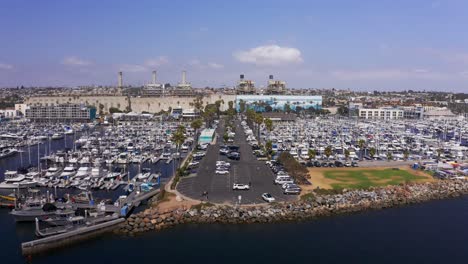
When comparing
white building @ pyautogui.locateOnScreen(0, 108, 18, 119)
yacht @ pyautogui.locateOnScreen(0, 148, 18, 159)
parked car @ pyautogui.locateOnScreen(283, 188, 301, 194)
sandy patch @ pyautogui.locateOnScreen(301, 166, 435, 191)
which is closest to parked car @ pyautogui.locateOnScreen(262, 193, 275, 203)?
parked car @ pyautogui.locateOnScreen(283, 188, 301, 194)

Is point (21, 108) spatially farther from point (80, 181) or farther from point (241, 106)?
point (80, 181)

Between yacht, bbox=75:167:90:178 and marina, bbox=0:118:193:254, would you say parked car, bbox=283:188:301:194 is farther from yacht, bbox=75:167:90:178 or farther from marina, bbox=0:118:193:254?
yacht, bbox=75:167:90:178

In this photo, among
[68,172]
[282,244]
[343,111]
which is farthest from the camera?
[343,111]

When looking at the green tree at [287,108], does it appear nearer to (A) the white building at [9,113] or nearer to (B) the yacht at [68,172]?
(A) the white building at [9,113]

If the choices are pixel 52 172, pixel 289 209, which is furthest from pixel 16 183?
pixel 289 209

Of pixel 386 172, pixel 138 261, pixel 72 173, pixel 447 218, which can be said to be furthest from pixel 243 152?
pixel 138 261

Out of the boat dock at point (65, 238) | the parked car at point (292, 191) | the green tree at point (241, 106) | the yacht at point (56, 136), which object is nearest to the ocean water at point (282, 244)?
the boat dock at point (65, 238)
